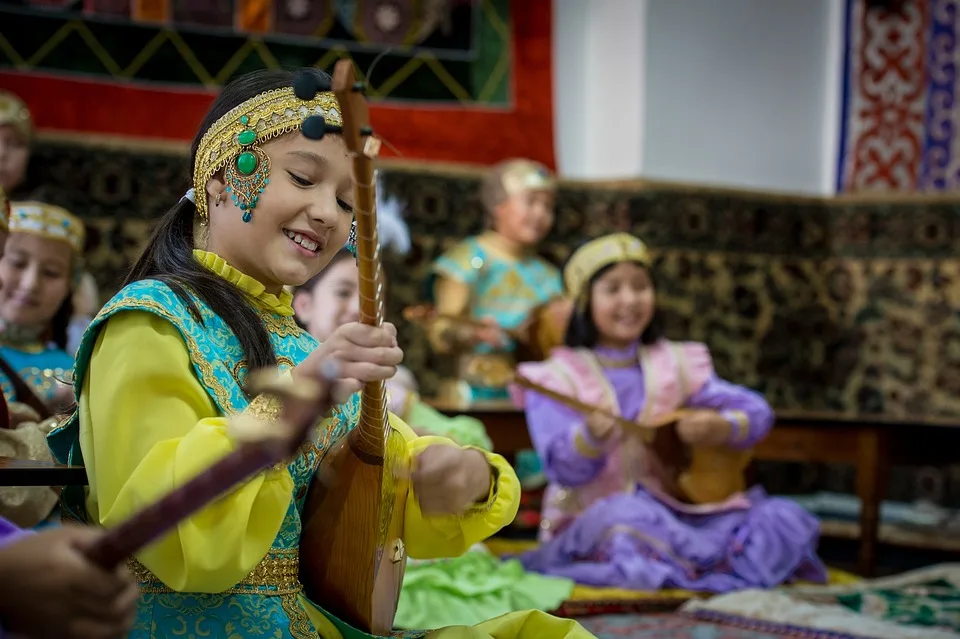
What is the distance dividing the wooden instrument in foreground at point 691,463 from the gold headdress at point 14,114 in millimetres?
2344

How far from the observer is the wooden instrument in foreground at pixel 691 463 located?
448 centimetres

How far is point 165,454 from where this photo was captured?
148 cm

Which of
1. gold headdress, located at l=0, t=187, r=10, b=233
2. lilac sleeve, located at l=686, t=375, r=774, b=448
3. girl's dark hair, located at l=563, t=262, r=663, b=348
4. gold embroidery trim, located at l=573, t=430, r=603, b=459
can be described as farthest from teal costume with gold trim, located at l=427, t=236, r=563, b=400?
gold headdress, located at l=0, t=187, r=10, b=233

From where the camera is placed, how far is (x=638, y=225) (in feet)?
21.7

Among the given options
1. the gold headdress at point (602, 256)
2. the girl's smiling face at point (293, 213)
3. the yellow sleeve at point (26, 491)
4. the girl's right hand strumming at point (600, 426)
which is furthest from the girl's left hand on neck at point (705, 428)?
the girl's smiling face at point (293, 213)

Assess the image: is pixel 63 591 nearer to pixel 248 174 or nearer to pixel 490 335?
pixel 248 174

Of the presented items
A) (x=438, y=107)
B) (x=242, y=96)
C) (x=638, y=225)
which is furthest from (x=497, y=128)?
(x=242, y=96)

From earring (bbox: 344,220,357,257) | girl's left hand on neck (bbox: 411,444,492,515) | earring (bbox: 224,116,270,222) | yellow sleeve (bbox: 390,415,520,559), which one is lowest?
yellow sleeve (bbox: 390,415,520,559)

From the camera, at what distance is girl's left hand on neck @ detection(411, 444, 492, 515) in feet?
5.53

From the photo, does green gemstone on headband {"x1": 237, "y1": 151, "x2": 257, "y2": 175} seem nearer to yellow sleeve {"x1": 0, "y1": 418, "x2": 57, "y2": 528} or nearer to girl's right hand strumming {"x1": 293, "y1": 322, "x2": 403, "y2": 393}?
girl's right hand strumming {"x1": 293, "y1": 322, "x2": 403, "y2": 393}

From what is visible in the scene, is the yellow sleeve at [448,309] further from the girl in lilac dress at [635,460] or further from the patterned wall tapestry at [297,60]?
the girl in lilac dress at [635,460]

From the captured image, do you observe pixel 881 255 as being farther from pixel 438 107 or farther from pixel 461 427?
pixel 461 427

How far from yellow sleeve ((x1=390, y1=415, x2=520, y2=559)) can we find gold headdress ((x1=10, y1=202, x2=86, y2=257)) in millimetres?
2096

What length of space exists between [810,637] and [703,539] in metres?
0.90
